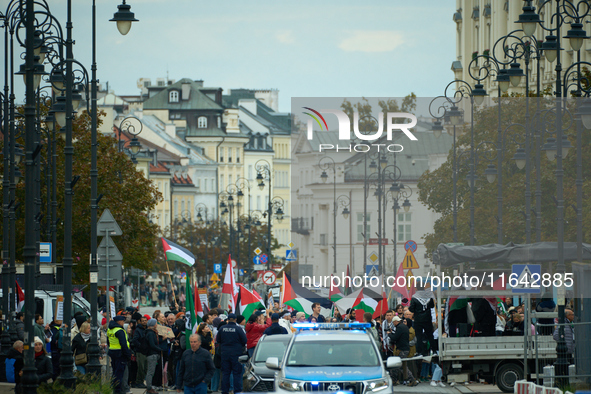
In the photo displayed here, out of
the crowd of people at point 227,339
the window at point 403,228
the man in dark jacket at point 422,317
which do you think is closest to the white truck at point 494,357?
the crowd of people at point 227,339

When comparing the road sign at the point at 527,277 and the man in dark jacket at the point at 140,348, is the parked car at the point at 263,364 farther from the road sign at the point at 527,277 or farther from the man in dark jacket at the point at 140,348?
the road sign at the point at 527,277

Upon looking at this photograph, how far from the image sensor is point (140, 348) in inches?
948

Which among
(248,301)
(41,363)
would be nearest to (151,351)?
(41,363)

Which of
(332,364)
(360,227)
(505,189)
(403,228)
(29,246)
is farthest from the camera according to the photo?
(403,228)

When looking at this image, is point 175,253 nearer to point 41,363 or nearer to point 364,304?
point 41,363

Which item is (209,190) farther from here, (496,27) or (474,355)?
(474,355)

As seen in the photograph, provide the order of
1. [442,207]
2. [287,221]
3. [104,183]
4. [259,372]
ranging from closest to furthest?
[259,372]
[104,183]
[442,207]
[287,221]

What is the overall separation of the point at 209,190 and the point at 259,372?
13951cm

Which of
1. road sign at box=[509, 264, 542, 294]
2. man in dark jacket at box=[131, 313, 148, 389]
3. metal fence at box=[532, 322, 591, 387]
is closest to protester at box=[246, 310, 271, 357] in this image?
man in dark jacket at box=[131, 313, 148, 389]

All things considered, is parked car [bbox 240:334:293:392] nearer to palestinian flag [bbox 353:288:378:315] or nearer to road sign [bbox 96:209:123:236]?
road sign [bbox 96:209:123:236]

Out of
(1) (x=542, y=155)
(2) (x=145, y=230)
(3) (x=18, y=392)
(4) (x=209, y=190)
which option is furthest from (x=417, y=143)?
(4) (x=209, y=190)

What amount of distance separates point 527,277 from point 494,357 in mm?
1590

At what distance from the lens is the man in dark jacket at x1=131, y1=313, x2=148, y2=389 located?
24016 millimetres

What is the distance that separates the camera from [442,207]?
194 feet
